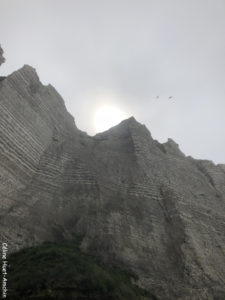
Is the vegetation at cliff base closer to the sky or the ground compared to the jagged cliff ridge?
closer to the ground

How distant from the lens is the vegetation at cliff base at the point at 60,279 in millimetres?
11016

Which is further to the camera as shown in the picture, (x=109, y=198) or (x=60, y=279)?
(x=109, y=198)

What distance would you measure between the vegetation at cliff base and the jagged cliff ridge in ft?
5.51

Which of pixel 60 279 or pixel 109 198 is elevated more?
pixel 109 198

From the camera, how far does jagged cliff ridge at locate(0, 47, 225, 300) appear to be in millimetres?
16500

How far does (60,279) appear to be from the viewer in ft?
38.1

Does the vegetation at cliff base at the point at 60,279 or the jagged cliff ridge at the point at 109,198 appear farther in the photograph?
the jagged cliff ridge at the point at 109,198

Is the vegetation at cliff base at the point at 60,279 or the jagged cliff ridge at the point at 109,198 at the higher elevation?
the jagged cliff ridge at the point at 109,198

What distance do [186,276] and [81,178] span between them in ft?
30.1

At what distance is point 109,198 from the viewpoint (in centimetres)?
2030

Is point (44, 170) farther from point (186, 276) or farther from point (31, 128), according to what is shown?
point (186, 276)

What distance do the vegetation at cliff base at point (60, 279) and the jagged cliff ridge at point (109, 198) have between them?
5.51 ft

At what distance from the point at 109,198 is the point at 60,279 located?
29.4 ft

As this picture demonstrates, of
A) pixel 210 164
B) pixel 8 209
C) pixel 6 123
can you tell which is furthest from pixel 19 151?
pixel 210 164
